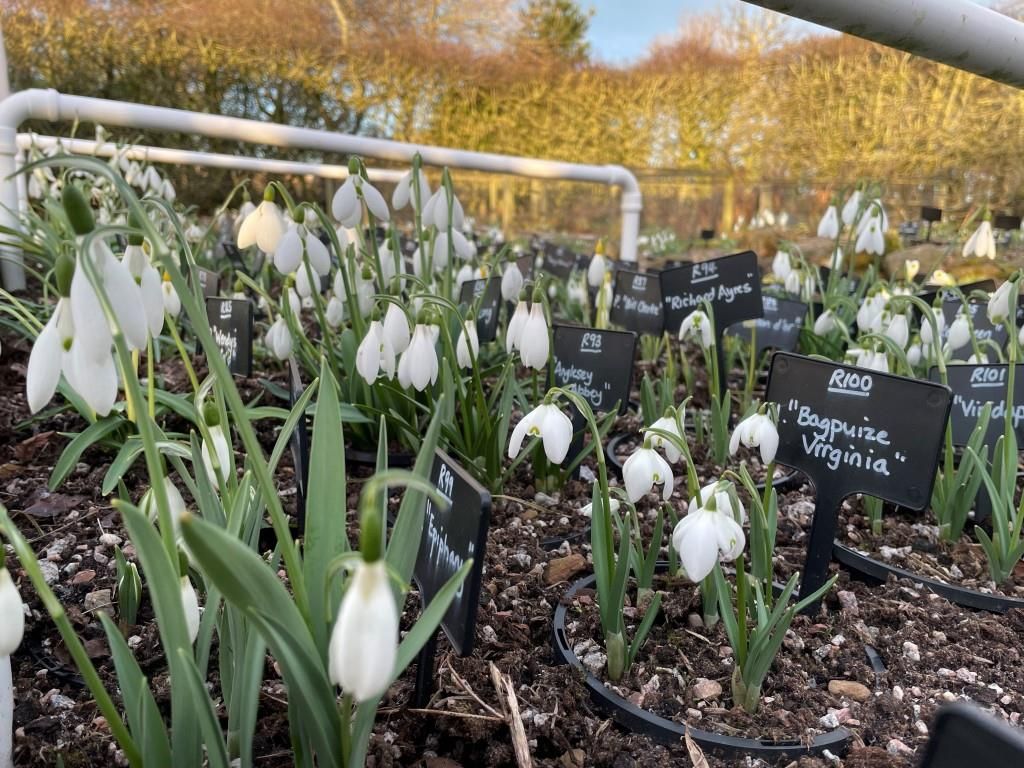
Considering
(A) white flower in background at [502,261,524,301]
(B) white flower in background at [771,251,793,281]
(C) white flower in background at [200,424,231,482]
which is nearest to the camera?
(C) white flower in background at [200,424,231,482]

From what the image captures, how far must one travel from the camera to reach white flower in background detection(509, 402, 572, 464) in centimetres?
115

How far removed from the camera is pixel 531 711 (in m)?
1.05

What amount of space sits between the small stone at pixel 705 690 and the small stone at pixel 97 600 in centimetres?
96

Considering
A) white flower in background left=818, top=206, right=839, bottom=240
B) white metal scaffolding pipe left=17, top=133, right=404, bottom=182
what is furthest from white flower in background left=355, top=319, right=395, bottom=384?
white metal scaffolding pipe left=17, top=133, right=404, bottom=182

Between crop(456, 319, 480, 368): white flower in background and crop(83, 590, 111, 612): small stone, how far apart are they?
815 millimetres

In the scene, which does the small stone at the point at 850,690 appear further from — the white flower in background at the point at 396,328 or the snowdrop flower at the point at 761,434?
the white flower in background at the point at 396,328

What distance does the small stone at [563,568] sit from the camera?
142cm

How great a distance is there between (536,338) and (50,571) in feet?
3.24

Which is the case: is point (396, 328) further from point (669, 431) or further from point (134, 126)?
point (134, 126)

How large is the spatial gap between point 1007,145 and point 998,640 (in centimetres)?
758

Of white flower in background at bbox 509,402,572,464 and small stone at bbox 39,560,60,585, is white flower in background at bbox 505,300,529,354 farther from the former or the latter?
small stone at bbox 39,560,60,585

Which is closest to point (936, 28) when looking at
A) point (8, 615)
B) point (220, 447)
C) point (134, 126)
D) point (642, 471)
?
point (642, 471)

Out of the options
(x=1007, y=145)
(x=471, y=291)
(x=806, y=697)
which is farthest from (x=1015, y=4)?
(x=806, y=697)

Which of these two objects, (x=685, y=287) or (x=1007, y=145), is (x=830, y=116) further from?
(x=685, y=287)
